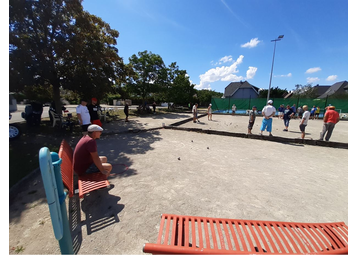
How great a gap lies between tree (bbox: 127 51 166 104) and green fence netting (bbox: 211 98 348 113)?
1157 centimetres

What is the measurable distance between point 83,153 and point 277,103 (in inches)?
1099

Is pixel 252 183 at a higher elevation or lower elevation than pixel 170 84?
lower

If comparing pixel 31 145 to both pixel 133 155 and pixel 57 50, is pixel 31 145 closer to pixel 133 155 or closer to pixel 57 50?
pixel 133 155

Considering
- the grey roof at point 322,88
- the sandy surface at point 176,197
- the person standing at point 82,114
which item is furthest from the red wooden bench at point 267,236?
the grey roof at point 322,88

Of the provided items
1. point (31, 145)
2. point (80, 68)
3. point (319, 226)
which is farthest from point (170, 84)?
point (319, 226)

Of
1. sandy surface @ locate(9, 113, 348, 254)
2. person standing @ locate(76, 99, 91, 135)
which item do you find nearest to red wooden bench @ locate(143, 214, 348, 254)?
sandy surface @ locate(9, 113, 348, 254)

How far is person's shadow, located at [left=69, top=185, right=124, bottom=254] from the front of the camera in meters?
2.31

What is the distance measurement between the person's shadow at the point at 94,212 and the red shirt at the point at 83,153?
1.89 feet

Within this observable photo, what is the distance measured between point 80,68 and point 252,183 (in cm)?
1074

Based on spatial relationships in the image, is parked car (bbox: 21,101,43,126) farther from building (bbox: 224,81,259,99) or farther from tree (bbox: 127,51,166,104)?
building (bbox: 224,81,259,99)

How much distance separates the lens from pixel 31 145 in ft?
20.6

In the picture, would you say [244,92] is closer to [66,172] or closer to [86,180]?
[86,180]

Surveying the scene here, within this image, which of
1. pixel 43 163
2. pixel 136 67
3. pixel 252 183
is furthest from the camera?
pixel 136 67

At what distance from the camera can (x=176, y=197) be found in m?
3.13
